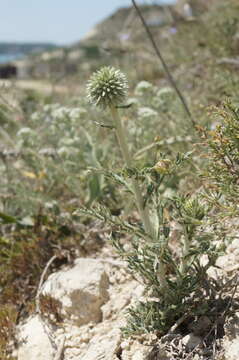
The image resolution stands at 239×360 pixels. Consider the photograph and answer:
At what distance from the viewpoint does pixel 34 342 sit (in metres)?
2.84

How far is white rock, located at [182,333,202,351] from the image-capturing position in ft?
7.03

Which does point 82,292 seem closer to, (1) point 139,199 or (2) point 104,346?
(2) point 104,346

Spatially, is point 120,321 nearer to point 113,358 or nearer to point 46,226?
point 113,358

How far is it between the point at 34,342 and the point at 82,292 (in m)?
0.45

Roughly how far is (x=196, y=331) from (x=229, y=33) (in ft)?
18.6

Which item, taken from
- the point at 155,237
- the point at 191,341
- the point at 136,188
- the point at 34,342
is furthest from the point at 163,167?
the point at 34,342

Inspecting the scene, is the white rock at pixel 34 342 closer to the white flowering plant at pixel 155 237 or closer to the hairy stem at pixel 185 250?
the white flowering plant at pixel 155 237

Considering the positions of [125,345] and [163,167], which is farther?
[125,345]

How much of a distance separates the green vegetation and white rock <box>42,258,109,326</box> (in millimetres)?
180

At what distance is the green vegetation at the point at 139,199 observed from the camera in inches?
85.6

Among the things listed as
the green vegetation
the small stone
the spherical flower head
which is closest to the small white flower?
the green vegetation

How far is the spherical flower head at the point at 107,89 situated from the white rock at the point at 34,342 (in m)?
1.63

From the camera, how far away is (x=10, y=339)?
9.85 ft

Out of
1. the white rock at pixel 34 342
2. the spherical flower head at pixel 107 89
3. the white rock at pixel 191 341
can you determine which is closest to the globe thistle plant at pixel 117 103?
the spherical flower head at pixel 107 89
